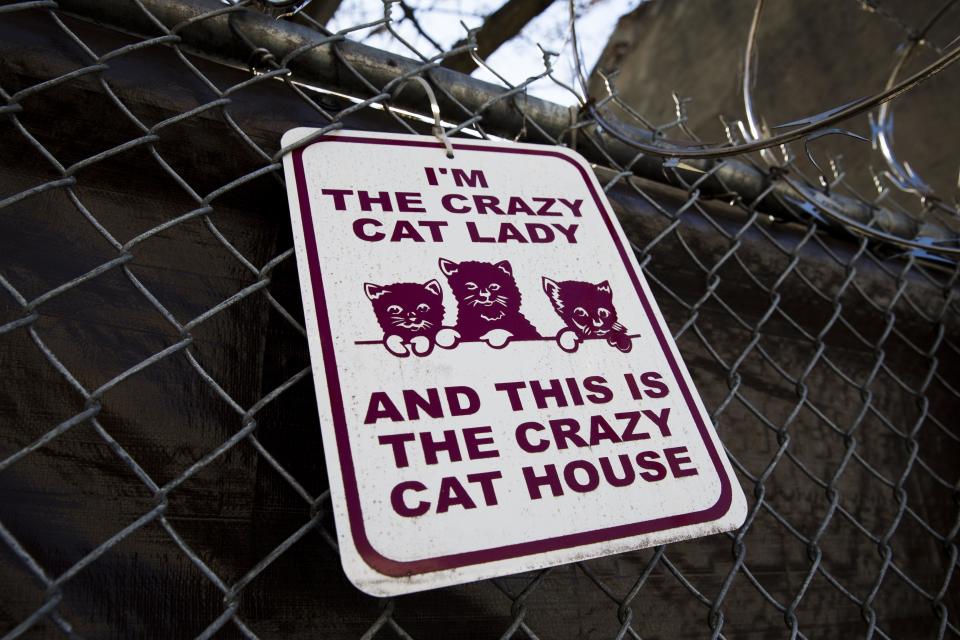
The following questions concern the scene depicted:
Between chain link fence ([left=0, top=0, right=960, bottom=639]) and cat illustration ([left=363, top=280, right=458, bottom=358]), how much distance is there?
0.10 metres

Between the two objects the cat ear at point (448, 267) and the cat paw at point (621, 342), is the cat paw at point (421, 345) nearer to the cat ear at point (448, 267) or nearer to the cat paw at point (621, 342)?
the cat ear at point (448, 267)

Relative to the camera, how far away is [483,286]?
0.66 meters

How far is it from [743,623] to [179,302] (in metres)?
0.74

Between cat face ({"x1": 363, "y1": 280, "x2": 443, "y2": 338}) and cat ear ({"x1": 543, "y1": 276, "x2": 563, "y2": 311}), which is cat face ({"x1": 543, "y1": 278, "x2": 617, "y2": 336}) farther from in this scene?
cat face ({"x1": 363, "y1": 280, "x2": 443, "y2": 338})

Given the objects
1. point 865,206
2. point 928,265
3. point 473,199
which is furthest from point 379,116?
point 928,265

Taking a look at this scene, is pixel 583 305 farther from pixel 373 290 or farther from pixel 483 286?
pixel 373 290

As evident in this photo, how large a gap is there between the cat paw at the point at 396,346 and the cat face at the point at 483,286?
0.25 feet

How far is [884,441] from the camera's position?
1041mm

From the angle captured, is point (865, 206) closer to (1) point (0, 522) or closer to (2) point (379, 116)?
(2) point (379, 116)

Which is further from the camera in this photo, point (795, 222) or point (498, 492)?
point (795, 222)

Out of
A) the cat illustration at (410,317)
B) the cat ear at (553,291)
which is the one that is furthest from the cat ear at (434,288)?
the cat ear at (553,291)

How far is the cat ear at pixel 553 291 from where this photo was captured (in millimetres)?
684

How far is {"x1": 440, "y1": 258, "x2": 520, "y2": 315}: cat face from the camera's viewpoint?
0.65 metres

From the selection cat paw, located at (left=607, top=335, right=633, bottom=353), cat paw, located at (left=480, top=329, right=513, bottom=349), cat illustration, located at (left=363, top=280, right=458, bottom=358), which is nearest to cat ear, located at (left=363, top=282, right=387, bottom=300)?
cat illustration, located at (left=363, top=280, right=458, bottom=358)
